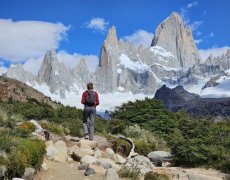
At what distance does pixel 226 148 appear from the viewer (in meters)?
17.3

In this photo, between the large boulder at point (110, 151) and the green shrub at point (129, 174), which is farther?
the large boulder at point (110, 151)

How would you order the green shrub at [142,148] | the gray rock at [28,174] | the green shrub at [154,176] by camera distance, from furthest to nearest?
the green shrub at [142,148]
the green shrub at [154,176]
the gray rock at [28,174]

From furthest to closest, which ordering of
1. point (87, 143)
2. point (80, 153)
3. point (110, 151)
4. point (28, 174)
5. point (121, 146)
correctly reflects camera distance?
point (121, 146), point (110, 151), point (87, 143), point (80, 153), point (28, 174)

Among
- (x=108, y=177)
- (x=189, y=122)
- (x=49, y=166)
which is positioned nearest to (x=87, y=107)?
(x=49, y=166)

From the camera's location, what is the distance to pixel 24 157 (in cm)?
1209

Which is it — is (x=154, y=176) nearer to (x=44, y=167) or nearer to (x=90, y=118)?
(x=44, y=167)

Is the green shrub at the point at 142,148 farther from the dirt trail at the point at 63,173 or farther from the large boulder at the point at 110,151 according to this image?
the dirt trail at the point at 63,173

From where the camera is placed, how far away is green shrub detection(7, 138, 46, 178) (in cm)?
1148

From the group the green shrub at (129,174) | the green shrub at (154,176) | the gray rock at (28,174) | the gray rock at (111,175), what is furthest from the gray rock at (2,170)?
the green shrub at (154,176)

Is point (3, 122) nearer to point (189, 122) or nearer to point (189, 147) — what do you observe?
point (189, 147)

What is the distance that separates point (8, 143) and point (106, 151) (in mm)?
6683

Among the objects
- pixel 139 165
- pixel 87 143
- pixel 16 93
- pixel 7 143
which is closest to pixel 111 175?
pixel 139 165

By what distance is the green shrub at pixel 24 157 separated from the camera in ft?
37.7

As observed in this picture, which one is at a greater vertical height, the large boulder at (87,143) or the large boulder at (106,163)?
the large boulder at (87,143)
